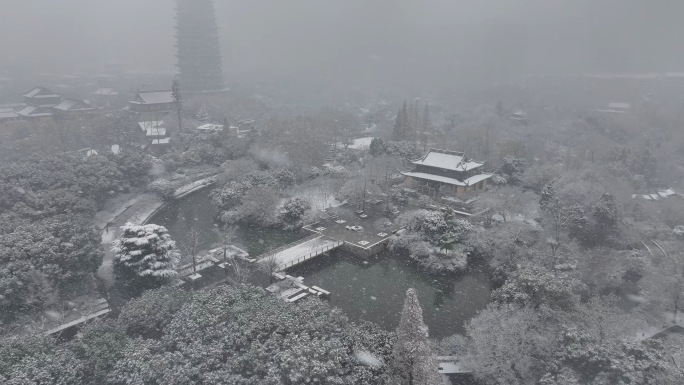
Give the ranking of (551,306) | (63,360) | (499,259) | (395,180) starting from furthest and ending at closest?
(395,180) < (499,259) < (551,306) < (63,360)

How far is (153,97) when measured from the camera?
2233 inches

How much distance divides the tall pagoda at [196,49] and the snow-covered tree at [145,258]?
190ft

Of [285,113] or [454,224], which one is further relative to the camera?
[285,113]

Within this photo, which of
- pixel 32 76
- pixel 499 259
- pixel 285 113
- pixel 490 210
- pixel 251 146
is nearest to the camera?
pixel 499 259

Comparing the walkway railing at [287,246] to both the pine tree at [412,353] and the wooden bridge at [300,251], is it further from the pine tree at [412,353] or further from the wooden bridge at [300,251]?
the pine tree at [412,353]

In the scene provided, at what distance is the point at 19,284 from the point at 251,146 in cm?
2584

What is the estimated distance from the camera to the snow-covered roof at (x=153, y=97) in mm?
55969

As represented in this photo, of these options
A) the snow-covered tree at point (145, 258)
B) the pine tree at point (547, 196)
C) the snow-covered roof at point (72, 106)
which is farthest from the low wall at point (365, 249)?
the snow-covered roof at point (72, 106)

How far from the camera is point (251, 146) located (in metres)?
41.5

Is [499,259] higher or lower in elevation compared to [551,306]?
lower

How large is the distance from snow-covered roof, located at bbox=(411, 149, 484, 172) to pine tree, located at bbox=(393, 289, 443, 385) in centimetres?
2343

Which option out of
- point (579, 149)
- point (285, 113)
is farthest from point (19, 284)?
point (285, 113)

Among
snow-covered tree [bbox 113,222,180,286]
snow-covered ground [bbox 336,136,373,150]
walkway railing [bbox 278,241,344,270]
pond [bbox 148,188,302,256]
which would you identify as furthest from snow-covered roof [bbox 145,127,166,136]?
walkway railing [bbox 278,241,344,270]

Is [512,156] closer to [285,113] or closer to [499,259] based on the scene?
[499,259]
